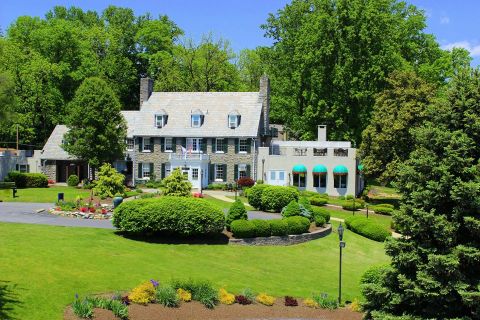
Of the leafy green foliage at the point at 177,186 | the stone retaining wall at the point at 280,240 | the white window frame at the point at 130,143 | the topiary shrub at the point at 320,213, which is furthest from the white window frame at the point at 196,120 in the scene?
the stone retaining wall at the point at 280,240

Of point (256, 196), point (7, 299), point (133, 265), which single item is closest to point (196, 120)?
Answer: point (256, 196)

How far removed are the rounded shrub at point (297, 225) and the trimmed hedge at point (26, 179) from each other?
1189 inches

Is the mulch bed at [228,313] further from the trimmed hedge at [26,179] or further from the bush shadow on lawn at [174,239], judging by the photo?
the trimmed hedge at [26,179]

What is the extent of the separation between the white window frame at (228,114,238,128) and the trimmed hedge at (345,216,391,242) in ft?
71.7

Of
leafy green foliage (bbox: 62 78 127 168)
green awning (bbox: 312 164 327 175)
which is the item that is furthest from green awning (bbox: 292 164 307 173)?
leafy green foliage (bbox: 62 78 127 168)

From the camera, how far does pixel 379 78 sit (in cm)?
6016

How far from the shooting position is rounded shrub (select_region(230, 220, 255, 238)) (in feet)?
108

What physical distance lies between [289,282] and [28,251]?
39.2ft

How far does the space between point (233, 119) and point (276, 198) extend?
58.4 ft

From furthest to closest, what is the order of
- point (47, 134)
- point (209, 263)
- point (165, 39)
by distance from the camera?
point (165, 39)
point (47, 134)
point (209, 263)

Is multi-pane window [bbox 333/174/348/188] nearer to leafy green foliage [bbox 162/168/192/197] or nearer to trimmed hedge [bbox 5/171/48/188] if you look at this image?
leafy green foliage [bbox 162/168/192/197]

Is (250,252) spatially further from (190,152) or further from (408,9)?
(408,9)

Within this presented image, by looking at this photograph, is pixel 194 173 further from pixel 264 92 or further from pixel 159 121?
pixel 264 92

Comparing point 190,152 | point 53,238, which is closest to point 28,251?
point 53,238
